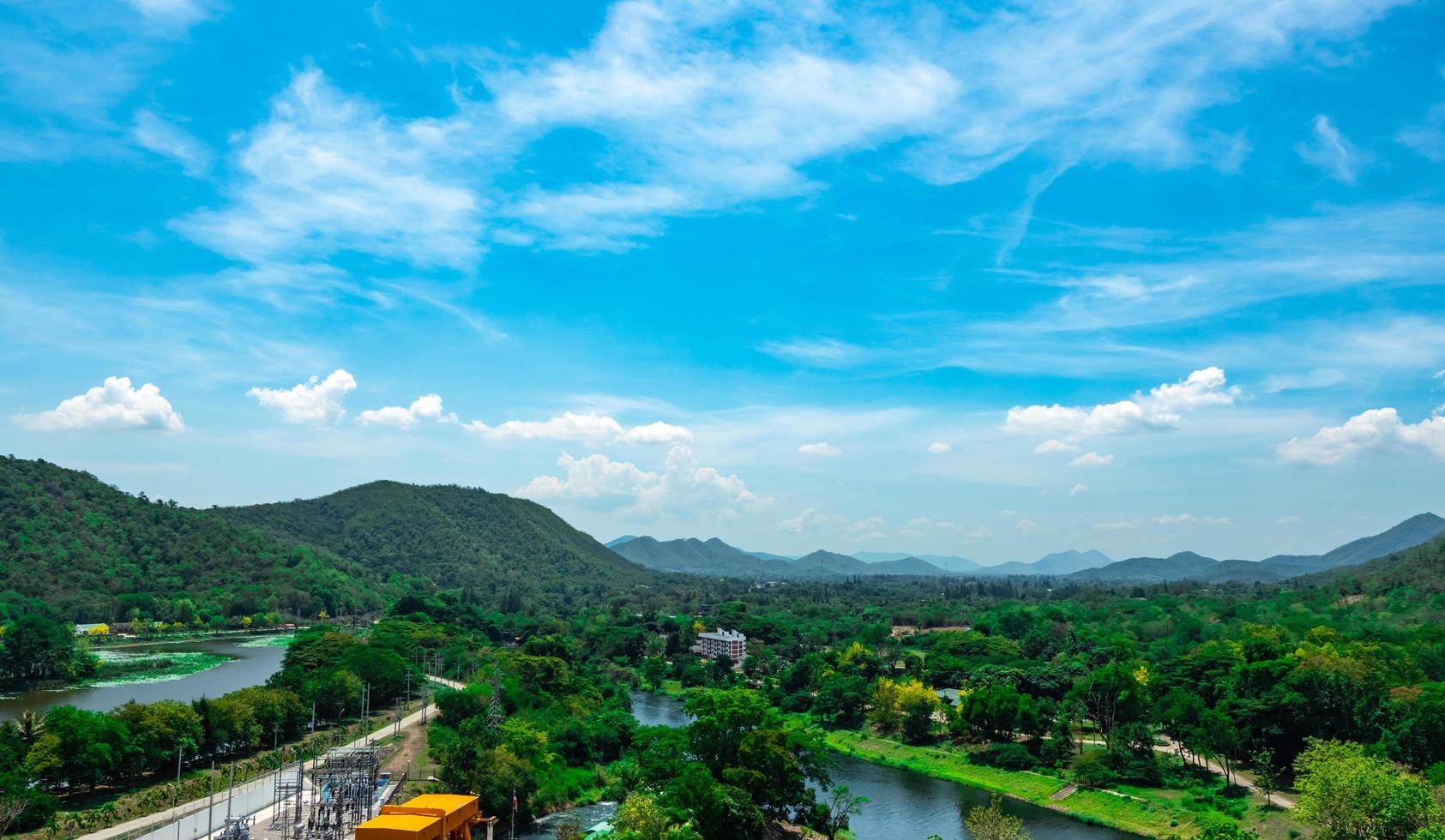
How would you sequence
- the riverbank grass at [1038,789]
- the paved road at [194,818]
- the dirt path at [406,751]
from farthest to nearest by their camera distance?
1. the dirt path at [406,751]
2. the riverbank grass at [1038,789]
3. the paved road at [194,818]

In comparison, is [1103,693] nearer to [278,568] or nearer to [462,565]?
[278,568]

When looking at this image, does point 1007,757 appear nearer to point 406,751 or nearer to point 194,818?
point 406,751

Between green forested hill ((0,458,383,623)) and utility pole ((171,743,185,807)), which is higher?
green forested hill ((0,458,383,623))

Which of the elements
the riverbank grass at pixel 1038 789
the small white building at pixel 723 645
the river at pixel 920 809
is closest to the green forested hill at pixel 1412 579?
the small white building at pixel 723 645

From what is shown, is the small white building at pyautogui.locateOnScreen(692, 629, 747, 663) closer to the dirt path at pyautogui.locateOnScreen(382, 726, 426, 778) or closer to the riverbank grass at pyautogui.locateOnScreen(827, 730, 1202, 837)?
the riverbank grass at pyautogui.locateOnScreen(827, 730, 1202, 837)

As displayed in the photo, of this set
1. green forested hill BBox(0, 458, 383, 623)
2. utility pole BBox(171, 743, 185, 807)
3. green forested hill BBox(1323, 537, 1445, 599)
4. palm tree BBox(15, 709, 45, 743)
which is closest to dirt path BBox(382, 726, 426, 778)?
utility pole BBox(171, 743, 185, 807)

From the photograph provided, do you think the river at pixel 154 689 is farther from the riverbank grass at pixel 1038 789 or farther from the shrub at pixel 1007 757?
the shrub at pixel 1007 757
